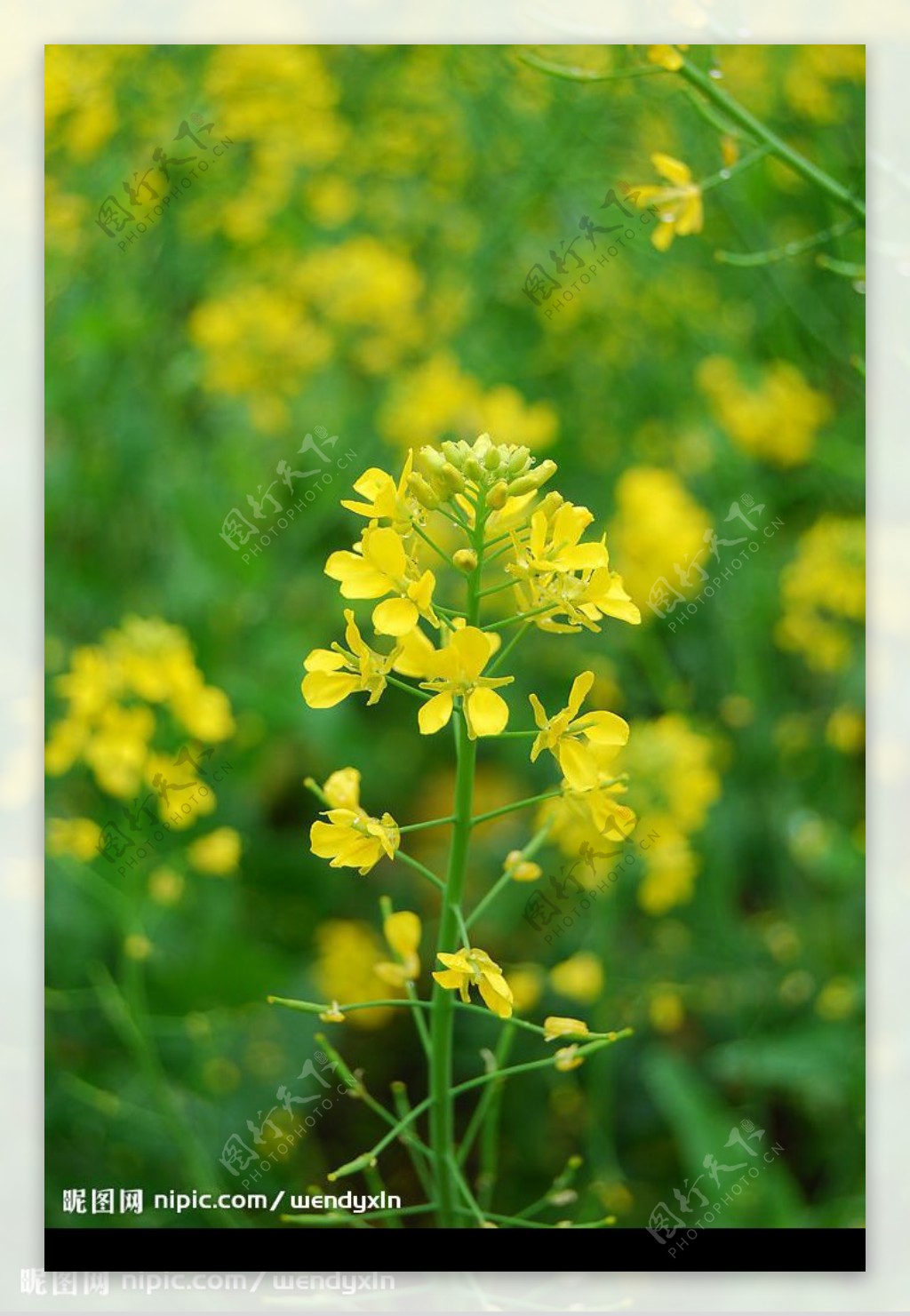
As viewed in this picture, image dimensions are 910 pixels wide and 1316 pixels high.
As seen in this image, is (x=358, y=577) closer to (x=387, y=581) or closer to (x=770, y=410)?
(x=387, y=581)

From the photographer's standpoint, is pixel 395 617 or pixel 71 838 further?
pixel 71 838

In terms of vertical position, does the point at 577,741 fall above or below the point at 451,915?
above

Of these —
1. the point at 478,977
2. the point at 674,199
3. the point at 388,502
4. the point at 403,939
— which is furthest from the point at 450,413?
the point at 478,977

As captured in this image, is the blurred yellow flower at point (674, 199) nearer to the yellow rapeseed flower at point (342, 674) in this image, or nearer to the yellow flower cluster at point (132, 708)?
the yellow rapeseed flower at point (342, 674)

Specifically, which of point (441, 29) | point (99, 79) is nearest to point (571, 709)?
point (441, 29)

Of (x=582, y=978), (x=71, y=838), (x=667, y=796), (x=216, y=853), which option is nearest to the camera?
(x=216, y=853)

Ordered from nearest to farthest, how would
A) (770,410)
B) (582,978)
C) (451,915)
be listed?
(451,915) < (582,978) < (770,410)

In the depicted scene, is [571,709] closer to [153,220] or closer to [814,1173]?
[814,1173]

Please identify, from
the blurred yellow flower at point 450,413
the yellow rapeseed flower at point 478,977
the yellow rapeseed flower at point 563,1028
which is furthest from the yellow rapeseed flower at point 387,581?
the blurred yellow flower at point 450,413
